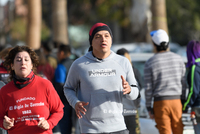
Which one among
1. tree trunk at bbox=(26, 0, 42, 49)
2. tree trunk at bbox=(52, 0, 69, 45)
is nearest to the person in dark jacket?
tree trunk at bbox=(26, 0, 42, 49)

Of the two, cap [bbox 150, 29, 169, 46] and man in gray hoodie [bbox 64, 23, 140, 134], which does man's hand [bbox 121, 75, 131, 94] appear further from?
cap [bbox 150, 29, 169, 46]

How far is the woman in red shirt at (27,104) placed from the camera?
3.36 m

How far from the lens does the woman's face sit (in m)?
3.48

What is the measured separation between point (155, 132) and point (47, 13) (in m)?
26.4

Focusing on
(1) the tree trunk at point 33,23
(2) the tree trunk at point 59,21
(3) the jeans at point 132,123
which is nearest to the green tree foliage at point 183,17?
(2) the tree trunk at point 59,21

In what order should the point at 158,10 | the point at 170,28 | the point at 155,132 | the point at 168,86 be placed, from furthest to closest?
the point at 170,28 → the point at 158,10 → the point at 155,132 → the point at 168,86

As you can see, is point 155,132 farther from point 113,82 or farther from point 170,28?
point 170,28

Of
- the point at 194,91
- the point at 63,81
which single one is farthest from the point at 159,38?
the point at 63,81

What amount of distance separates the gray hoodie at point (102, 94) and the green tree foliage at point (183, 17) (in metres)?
20.5

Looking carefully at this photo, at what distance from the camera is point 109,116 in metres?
3.38

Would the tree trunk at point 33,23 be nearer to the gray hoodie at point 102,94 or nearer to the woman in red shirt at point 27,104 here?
the woman in red shirt at point 27,104

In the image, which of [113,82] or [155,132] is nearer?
[113,82]

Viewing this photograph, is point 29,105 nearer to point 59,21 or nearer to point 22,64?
point 22,64

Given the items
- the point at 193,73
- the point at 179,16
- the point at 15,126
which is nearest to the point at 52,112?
the point at 15,126
